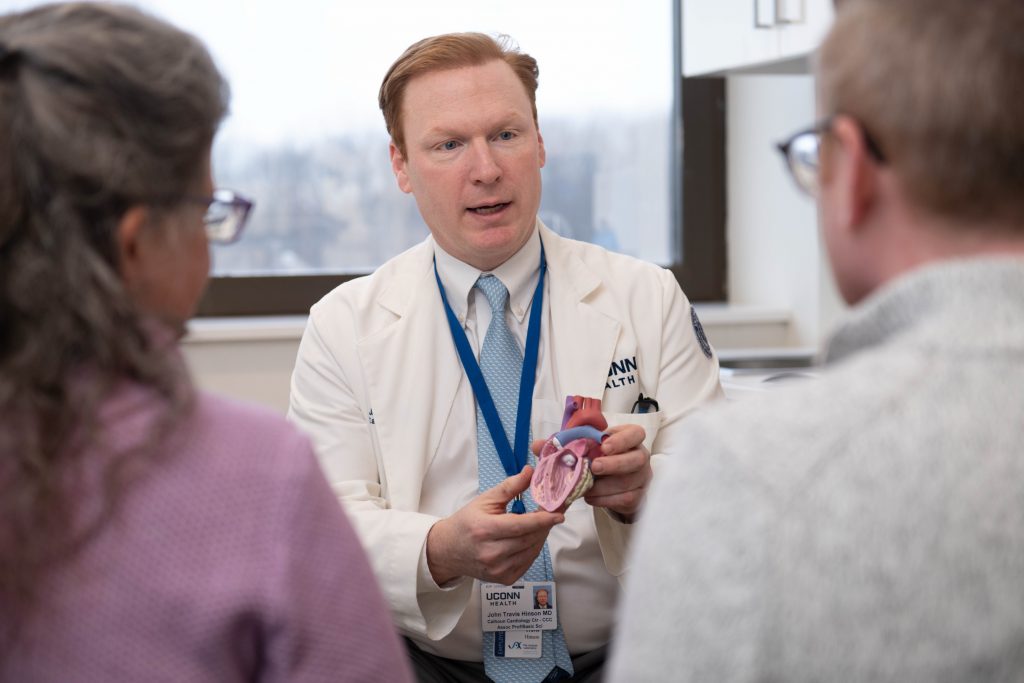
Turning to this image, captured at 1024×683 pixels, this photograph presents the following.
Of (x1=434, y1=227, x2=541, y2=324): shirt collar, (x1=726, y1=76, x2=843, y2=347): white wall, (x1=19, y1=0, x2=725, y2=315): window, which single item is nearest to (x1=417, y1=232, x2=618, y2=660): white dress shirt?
(x1=434, y1=227, x2=541, y2=324): shirt collar

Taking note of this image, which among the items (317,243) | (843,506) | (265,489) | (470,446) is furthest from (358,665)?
(317,243)

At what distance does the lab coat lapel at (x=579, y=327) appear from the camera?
1.91m

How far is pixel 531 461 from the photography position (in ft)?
6.07

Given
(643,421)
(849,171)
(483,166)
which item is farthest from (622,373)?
(849,171)

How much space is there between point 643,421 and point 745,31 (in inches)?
55.6

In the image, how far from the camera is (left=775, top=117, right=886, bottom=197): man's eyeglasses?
88 cm

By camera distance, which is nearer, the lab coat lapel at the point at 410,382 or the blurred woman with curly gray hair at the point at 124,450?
the blurred woman with curly gray hair at the point at 124,450

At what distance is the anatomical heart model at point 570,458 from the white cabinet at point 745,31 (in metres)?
1.26

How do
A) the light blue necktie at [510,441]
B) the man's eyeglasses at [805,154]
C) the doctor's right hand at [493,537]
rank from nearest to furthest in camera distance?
the man's eyeglasses at [805,154] < the doctor's right hand at [493,537] < the light blue necktie at [510,441]

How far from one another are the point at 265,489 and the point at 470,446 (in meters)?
1.07

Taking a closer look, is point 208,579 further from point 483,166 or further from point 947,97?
point 483,166

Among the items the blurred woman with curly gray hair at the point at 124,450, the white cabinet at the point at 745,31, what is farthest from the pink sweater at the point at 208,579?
the white cabinet at the point at 745,31

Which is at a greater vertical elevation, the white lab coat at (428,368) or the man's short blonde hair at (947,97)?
the man's short blonde hair at (947,97)

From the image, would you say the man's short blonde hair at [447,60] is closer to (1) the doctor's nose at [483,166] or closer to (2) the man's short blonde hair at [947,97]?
(1) the doctor's nose at [483,166]
